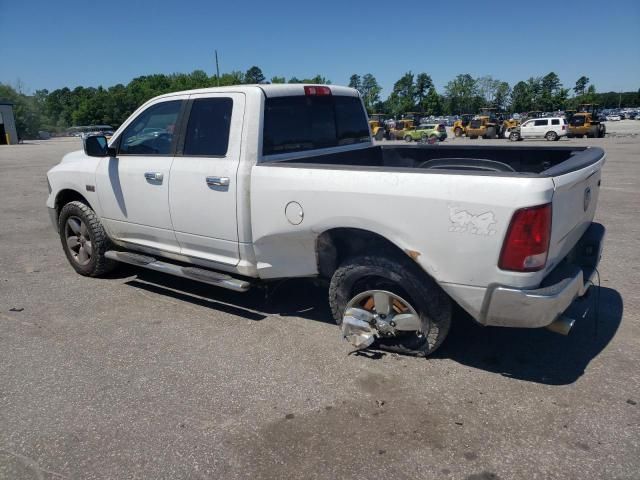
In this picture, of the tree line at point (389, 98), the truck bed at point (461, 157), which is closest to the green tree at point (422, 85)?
the tree line at point (389, 98)

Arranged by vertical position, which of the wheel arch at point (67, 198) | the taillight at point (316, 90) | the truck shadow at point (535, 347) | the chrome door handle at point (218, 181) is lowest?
the truck shadow at point (535, 347)

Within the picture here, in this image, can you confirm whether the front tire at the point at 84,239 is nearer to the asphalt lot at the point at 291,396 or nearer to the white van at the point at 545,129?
the asphalt lot at the point at 291,396

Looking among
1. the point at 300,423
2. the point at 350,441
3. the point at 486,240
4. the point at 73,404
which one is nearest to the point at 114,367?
the point at 73,404

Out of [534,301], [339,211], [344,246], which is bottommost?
[534,301]

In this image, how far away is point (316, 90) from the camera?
4633mm

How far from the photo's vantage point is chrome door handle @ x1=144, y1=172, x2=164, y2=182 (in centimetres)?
452

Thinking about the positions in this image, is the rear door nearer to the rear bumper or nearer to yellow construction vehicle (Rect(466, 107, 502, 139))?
the rear bumper

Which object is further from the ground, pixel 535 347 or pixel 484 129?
pixel 484 129

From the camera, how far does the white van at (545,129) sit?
33969 mm

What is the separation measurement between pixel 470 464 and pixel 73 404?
2.45 meters

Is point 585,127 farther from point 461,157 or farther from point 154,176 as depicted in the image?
point 154,176

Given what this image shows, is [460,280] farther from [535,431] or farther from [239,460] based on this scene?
[239,460]

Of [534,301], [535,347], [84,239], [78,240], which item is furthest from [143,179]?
[535,347]

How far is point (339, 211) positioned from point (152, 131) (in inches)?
93.5
